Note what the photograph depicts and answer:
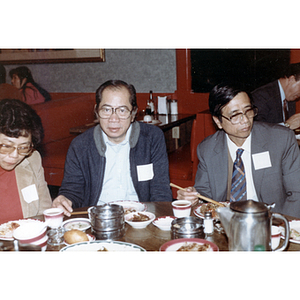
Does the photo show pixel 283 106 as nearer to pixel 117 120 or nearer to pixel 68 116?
pixel 117 120

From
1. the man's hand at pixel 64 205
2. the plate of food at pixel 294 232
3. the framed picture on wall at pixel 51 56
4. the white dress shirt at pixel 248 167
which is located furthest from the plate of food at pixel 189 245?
the framed picture on wall at pixel 51 56

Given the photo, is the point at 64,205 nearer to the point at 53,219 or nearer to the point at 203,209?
the point at 53,219

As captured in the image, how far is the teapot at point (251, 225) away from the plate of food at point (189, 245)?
0.13m

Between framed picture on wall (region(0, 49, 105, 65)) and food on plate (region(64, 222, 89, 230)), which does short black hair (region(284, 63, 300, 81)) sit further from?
framed picture on wall (region(0, 49, 105, 65))

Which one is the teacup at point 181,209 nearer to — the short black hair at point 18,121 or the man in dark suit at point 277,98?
the short black hair at point 18,121

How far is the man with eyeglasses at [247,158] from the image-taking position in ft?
7.34

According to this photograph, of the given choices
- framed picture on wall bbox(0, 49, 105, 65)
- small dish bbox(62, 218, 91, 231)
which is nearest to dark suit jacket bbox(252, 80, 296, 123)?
small dish bbox(62, 218, 91, 231)

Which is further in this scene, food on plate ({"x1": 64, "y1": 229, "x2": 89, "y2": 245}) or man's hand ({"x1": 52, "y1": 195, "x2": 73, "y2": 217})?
man's hand ({"x1": 52, "y1": 195, "x2": 73, "y2": 217})

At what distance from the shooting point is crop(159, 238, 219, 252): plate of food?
1408 mm

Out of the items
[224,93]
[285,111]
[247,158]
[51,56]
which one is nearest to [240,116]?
[224,93]

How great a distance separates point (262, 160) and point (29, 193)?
5.00ft

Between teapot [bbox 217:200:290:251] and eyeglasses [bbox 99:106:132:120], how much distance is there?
4.09 ft

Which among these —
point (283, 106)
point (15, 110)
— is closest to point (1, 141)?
point (15, 110)

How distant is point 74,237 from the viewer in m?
1.50
